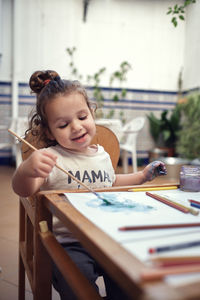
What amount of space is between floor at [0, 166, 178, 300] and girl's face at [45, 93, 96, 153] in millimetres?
735

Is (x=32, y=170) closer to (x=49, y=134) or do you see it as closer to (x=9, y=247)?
(x=49, y=134)

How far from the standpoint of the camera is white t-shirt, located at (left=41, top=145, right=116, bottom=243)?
3.13 feet

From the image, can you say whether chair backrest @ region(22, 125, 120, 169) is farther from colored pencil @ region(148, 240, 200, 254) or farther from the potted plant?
the potted plant

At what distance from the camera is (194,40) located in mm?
5473

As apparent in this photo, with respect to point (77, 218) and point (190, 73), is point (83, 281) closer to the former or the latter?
point (77, 218)

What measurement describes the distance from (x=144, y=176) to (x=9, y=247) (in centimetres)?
115

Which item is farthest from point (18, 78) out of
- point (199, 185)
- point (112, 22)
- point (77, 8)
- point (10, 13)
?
point (199, 185)

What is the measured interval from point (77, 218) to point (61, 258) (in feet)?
0.41

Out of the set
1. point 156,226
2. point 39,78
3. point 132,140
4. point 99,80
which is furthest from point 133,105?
point 156,226

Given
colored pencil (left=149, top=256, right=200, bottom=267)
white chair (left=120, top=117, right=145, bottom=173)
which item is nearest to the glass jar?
colored pencil (left=149, top=256, right=200, bottom=267)

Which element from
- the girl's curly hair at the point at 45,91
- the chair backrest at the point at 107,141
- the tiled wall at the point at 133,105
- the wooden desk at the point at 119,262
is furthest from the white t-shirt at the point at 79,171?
the tiled wall at the point at 133,105

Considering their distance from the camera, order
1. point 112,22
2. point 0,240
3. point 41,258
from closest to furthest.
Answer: point 41,258 < point 0,240 < point 112,22

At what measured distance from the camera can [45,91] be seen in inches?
39.4

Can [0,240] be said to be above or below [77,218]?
below
